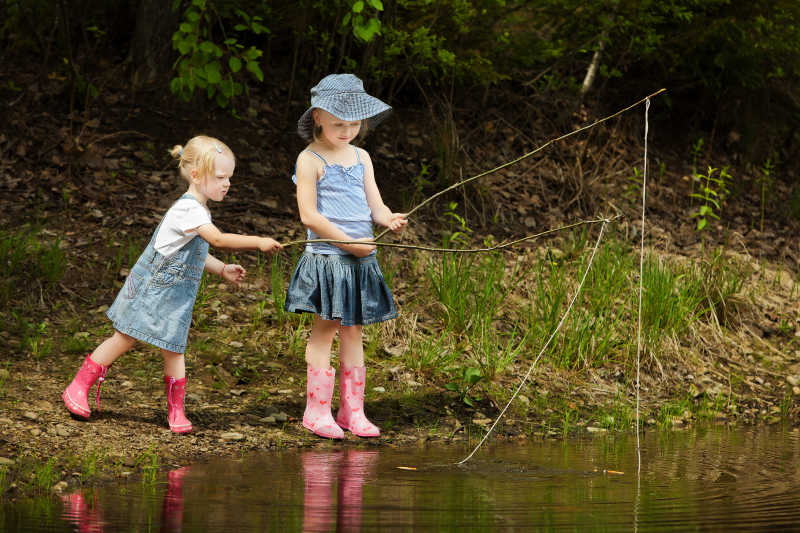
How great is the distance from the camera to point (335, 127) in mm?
4668

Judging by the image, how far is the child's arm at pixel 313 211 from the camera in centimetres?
460

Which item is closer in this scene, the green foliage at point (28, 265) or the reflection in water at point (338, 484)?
the reflection in water at point (338, 484)

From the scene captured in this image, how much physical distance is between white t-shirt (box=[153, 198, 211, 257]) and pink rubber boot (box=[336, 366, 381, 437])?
1028 mm

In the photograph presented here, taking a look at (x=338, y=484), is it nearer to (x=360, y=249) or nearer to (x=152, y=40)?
(x=360, y=249)

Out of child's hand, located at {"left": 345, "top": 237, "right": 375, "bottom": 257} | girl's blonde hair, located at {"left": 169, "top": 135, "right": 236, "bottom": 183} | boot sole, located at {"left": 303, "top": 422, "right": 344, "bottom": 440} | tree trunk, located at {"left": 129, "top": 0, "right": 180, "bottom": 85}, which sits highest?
tree trunk, located at {"left": 129, "top": 0, "right": 180, "bottom": 85}

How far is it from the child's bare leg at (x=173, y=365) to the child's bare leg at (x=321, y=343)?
24.1 inches

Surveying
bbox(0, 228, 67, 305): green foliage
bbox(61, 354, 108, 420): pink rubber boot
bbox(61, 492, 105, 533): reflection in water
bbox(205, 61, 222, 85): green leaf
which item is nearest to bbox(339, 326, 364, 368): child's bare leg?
bbox(61, 354, 108, 420): pink rubber boot

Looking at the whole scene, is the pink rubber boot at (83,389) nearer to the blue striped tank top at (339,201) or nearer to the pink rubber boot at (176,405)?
the pink rubber boot at (176,405)

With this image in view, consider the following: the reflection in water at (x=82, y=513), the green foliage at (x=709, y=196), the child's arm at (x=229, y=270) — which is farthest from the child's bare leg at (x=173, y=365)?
the green foliage at (x=709, y=196)

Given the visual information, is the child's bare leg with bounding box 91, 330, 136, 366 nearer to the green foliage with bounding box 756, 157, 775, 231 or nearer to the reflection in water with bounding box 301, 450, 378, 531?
the reflection in water with bounding box 301, 450, 378, 531

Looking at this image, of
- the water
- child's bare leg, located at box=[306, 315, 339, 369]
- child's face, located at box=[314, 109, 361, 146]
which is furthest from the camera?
child's bare leg, located at box=[306, 315, 339, 369]

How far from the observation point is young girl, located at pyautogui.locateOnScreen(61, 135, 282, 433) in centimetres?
448

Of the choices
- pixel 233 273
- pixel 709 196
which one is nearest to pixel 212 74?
pixel 233 273

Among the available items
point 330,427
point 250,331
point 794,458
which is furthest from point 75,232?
point 794,458
